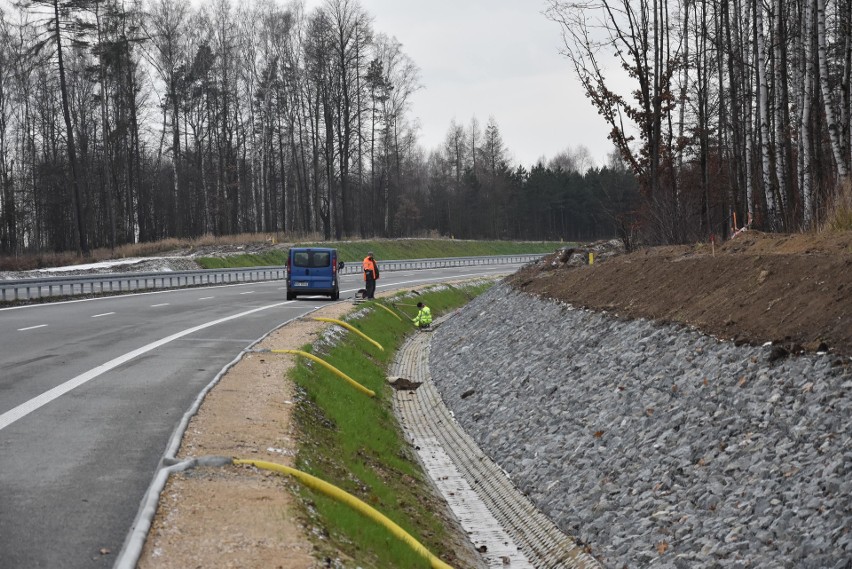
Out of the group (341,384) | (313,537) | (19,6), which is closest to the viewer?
(313,537)

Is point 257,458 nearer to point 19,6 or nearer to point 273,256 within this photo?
point 19,6

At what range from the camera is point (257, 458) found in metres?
8.17

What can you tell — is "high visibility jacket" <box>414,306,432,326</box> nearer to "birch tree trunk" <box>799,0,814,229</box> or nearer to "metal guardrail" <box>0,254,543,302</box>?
"metal guardrail" <box>0,254,543,302</box>

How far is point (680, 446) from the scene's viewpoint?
A: 891 cm

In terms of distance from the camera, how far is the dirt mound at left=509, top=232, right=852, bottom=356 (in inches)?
369

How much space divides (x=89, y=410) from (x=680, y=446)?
22.2ft

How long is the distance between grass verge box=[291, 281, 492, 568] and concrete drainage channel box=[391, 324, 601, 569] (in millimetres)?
372

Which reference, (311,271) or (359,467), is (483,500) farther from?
(311,271)

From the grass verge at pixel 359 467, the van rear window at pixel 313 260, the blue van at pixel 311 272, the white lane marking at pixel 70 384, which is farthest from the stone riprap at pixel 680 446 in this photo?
the van rear window at pixel 313 260

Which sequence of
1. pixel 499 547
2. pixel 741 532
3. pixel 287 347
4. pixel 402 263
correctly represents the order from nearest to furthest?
pixel 741 532, pixel 499 547, pixel 287 347, pixel 402 263

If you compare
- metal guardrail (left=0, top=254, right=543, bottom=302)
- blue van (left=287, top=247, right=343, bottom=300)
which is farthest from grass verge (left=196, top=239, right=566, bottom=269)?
blue van (left=287, top=247, right=343, bottom=300)

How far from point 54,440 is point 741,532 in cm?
649

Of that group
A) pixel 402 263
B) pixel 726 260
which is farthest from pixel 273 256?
pixel 726 260

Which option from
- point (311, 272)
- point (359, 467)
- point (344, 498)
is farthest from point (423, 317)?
point (344, 498)
